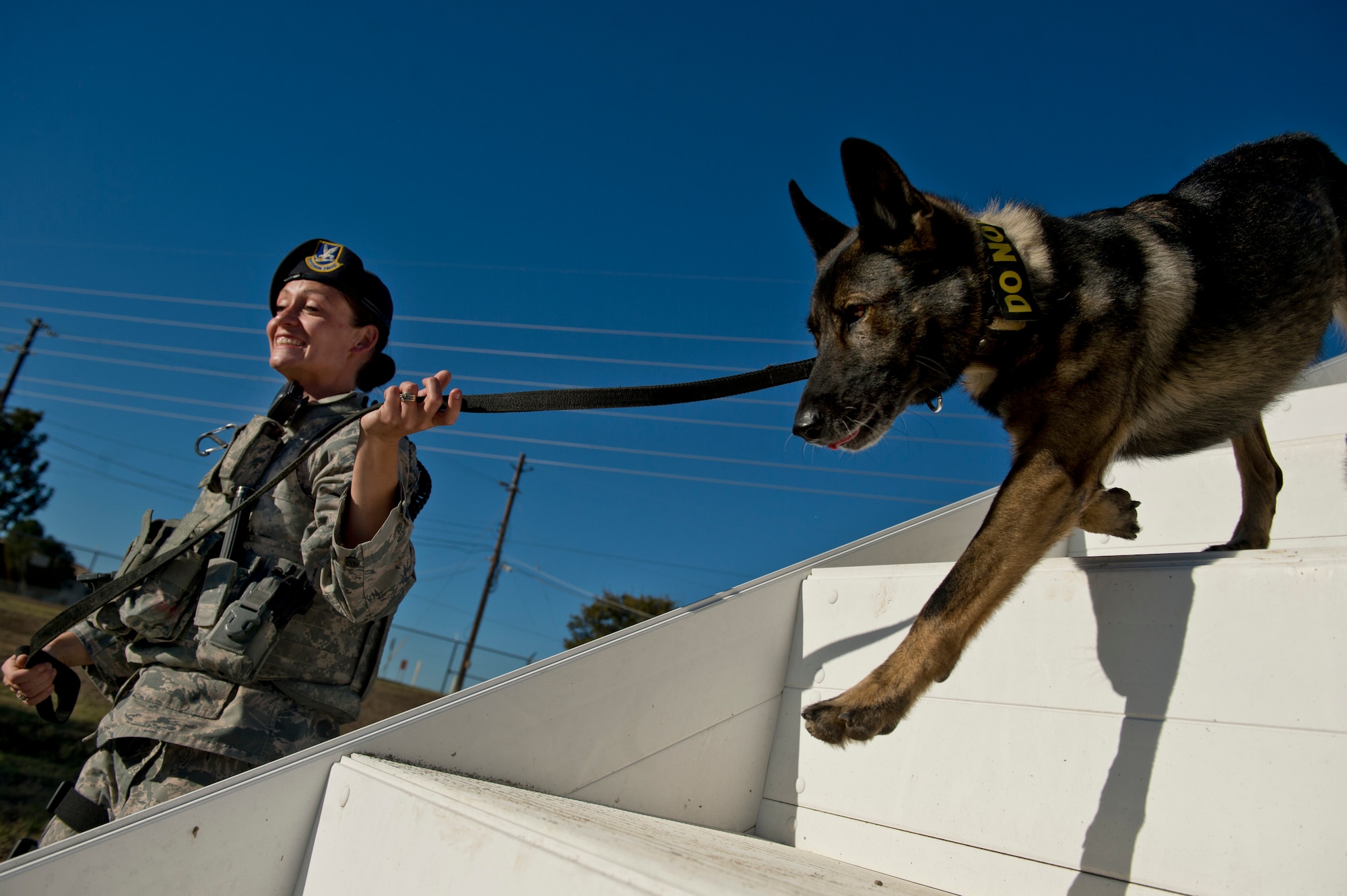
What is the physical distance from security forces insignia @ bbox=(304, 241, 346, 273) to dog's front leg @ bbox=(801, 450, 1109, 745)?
2224 mm

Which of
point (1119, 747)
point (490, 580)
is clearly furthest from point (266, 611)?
point (490, 580)

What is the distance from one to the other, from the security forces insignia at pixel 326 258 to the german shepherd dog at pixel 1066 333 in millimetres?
1742

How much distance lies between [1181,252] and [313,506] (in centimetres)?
285

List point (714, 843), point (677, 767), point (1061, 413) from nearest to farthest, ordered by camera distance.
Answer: point (714, 843) → point (1061, 413) → point (677, 767)

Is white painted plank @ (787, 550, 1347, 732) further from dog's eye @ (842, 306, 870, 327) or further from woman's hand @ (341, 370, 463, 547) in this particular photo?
woman's hand @ (341, 370, 463, 547)

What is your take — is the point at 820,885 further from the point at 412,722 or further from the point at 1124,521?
the point at 1124,521

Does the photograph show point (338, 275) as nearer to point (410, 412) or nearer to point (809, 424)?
point (410, 412)

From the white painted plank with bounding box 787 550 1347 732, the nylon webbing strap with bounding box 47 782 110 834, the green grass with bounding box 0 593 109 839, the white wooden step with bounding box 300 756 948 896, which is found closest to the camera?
the white wooden step with bounding box 300 756 948 896

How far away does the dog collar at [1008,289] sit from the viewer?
2012mm

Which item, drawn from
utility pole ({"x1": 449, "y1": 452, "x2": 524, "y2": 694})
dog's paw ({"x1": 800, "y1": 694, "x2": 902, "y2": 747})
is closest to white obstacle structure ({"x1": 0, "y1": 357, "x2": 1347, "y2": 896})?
dog's paw ({"x1": 800, "y1": 694, "x2": 902, "y2": 747})

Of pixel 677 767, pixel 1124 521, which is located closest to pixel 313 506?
pixel 677 767

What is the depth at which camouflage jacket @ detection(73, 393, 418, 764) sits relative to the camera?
1.98 metres

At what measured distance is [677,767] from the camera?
214cm

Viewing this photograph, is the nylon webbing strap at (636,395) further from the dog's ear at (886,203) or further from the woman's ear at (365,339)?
the woman's ear at (365,339)
